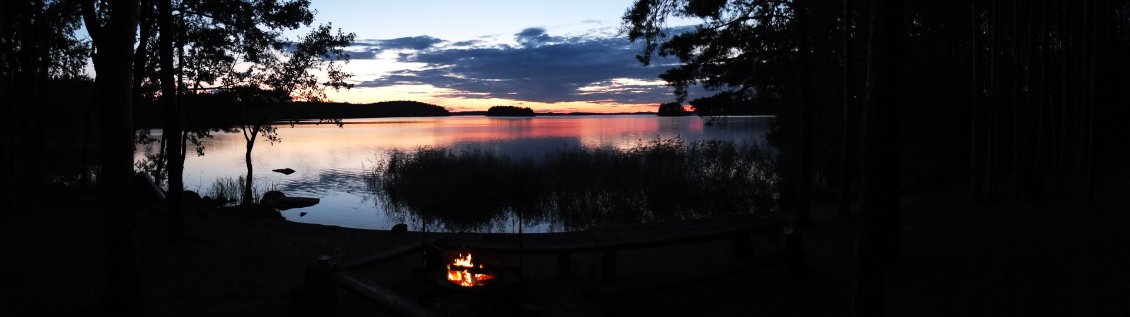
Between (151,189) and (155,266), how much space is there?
540cm

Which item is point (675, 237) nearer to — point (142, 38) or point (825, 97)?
point (825, 97)

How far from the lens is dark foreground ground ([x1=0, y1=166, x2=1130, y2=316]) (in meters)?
5.42

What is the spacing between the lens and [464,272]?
5.24 m

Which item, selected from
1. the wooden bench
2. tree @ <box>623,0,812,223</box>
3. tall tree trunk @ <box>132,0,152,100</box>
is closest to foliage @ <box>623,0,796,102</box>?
tree @ <box>623,0,812,223</box>

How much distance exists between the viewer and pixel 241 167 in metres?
35.8

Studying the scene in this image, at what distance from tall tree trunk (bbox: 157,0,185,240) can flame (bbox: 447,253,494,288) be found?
6.33 meters

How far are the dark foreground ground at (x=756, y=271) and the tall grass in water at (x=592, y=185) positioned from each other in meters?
5.84

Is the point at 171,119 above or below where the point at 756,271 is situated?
above

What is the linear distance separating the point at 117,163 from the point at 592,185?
14316mm

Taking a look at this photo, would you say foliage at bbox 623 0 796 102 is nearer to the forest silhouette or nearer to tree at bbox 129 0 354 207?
the forest silhouette

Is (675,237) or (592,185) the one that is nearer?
(675,237)

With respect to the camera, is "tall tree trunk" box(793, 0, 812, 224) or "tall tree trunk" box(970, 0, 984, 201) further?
"tall tree trunk" box(793, 0, 812, 224)

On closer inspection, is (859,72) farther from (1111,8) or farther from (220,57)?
(220,57)

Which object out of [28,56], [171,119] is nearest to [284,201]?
[28,56]
